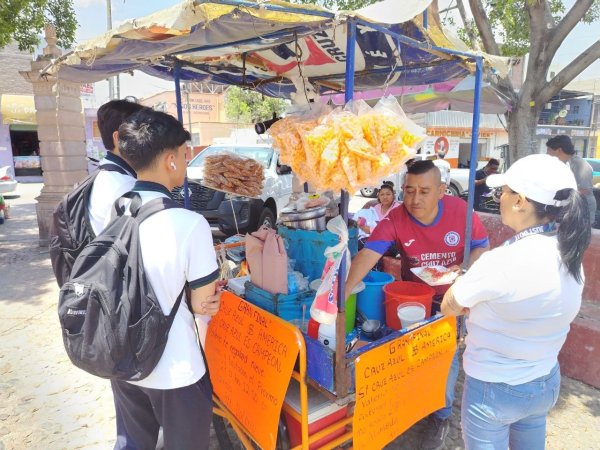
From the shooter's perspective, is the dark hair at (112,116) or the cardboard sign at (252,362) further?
the dark hair at (112,116)

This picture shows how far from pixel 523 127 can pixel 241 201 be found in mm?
4724

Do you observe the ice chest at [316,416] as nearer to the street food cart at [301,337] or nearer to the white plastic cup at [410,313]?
the street food cart at [301,337]

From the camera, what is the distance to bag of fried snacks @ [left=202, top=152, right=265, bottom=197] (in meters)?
3.32

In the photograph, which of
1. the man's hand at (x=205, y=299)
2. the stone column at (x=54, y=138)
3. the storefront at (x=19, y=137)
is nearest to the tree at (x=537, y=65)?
the man's hand at (x=205, y=299)

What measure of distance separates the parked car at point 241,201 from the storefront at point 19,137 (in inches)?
590

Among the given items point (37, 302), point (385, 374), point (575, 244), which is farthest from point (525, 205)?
point (37, 302)

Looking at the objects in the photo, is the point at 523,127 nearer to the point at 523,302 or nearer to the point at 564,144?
the point at 564,144

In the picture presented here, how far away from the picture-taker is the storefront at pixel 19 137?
18500mm

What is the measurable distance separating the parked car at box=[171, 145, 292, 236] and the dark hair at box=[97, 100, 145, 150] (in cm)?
493

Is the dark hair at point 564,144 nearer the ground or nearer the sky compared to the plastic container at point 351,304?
nearer the sky

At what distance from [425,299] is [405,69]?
1.98 meters

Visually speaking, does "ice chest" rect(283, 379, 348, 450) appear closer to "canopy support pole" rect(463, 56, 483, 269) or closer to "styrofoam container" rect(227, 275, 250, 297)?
"styrofoam container" rect(227, 275, 250, 297)

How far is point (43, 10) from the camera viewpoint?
26.9 feet

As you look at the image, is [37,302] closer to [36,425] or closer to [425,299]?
[36,425]
